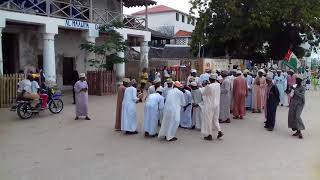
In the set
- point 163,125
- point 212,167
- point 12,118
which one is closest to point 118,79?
point 12,118

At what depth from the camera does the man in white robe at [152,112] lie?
33.4ft

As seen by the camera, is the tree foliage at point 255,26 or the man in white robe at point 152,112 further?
the tree foliage at point 255,26

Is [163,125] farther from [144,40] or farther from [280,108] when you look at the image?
[144,40]

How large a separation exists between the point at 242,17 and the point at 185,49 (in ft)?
42.5

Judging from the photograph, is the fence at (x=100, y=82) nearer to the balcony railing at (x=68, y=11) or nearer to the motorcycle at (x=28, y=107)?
the balcony railing at (x=68, y=11)

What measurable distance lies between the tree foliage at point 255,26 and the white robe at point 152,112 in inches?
743

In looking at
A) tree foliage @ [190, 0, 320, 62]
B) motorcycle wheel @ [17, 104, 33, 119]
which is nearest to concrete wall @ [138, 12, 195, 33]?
tree foliage @ [190, 0, 320, 62]

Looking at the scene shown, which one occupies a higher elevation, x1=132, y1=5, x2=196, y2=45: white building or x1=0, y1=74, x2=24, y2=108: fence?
x1=132, y1=5, x2=196, y2=45: white building

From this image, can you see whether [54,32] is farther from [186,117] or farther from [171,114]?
[171,114]

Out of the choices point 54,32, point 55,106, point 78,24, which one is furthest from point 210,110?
point 78,24

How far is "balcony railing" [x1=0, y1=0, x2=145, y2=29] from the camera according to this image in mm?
18328

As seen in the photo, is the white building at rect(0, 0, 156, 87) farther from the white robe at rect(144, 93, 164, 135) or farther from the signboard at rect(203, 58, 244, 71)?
the white robe at rect(144, 93, 164, 135)

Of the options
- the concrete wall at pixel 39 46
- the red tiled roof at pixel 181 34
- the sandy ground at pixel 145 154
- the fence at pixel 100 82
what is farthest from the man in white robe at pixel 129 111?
the red tiled roof at pixel 181 34

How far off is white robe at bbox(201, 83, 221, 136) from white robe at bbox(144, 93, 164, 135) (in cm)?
109
